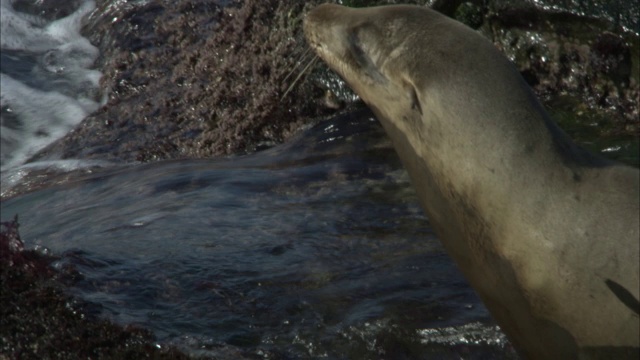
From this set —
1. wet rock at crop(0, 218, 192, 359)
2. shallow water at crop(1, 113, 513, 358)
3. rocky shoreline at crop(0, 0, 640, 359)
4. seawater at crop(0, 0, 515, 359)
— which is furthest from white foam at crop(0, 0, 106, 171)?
wet rock at crop(0, 218, 192, 359)

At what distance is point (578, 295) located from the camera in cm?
408

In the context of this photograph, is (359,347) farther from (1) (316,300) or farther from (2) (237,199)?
(2) (237,199)

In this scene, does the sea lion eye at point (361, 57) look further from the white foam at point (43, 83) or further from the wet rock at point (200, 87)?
the white foam at point (43, 83)

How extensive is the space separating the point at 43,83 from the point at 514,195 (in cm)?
983

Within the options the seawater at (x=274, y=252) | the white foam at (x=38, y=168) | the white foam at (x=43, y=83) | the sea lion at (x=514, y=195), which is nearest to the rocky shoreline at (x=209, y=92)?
the white foam at (x=38, y=168)

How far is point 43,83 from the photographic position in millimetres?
13125

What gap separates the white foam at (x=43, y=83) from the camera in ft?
39.1

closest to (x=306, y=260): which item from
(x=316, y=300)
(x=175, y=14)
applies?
(x=316, y=300)

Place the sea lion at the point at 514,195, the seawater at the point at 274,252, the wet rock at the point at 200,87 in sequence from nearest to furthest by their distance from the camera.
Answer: the sea lion at the point at 514,195 → the seawater at the point at 274,252 → the wet rock at the point at 200,87

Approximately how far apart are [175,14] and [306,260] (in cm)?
648

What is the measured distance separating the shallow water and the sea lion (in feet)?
2.72

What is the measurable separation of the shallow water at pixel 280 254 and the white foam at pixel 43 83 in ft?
10.5

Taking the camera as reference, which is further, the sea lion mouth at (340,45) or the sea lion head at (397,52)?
the sea lion mouth at (340,45)

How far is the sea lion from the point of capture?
160 inches
